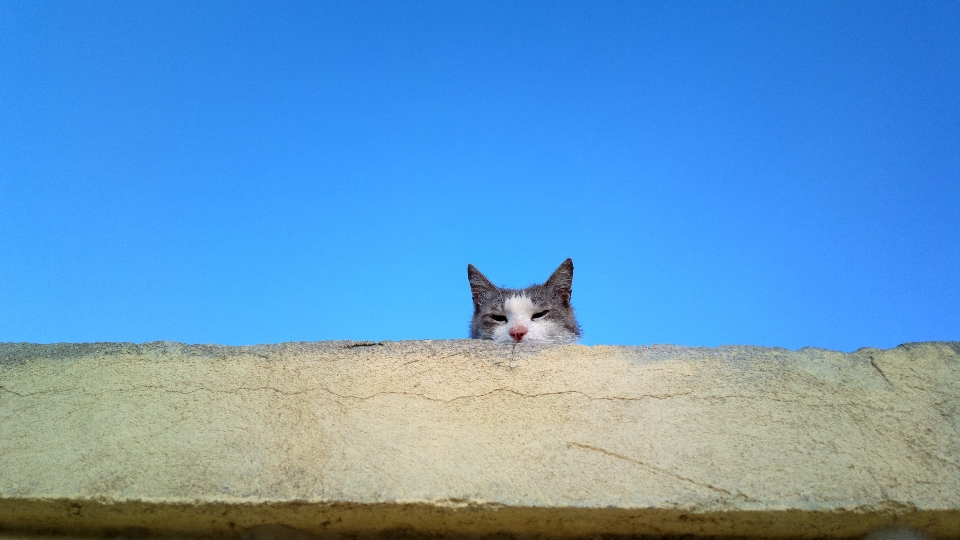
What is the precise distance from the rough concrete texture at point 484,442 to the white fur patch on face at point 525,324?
182 cm

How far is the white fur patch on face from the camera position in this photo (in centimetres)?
362

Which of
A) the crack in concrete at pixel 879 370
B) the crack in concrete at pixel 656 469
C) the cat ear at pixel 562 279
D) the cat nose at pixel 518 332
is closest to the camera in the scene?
the crack in concrete at pixel 656 469

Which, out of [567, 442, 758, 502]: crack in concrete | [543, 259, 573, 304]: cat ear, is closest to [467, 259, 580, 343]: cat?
[543, 259, 573, 304]: cat ear

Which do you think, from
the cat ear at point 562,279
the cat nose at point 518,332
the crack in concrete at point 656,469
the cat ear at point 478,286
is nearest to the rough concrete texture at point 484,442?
the crack in concrete at point 656,469

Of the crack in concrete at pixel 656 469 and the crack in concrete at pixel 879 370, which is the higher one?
the crack in concrete at pixel 879 370

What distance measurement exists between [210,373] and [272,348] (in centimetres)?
18

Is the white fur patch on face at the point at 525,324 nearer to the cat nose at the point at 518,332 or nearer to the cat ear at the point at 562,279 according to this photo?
the cat nose at the point at 518,332

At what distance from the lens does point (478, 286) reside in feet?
14.4

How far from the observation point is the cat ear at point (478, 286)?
14.2 feet

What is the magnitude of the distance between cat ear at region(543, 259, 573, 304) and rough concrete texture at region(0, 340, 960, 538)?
7.94 feet

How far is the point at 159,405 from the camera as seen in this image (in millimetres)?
1738

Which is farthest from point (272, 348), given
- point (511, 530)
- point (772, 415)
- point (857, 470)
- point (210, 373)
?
point (857, 470)

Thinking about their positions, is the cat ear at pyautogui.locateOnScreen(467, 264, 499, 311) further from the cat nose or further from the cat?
the cat nose

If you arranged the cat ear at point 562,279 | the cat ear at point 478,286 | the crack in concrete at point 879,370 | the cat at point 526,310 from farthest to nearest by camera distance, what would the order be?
the cat ear at point 478,286 → the cat ear at point 562,279 → the cat at point 526,310 → the crack in concrete at point 879,370
